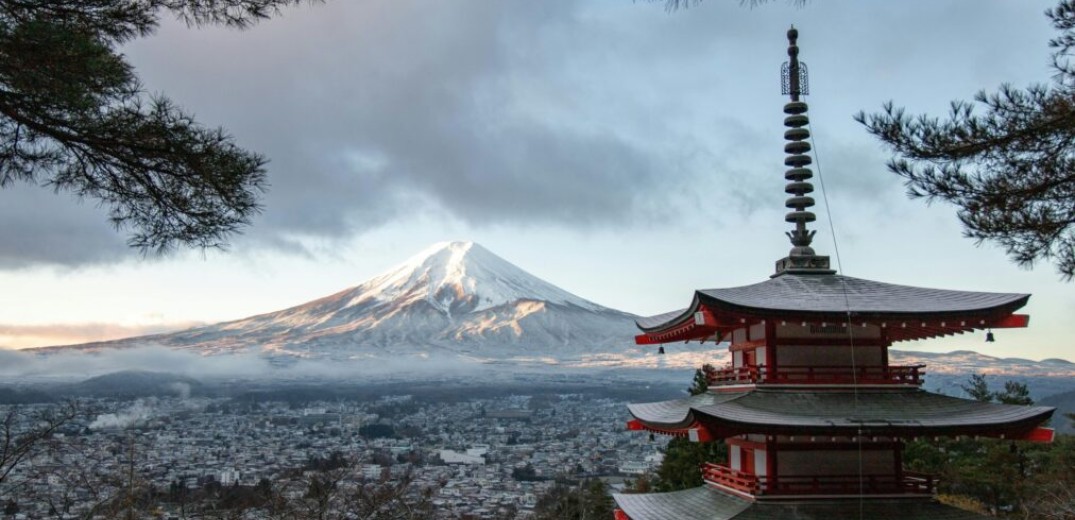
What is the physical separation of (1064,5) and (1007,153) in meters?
1.23

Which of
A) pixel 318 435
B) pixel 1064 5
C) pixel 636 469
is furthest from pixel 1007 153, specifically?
pixel 318 435

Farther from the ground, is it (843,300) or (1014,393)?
(843,300)

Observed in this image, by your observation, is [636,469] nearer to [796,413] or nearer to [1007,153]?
[796,413]

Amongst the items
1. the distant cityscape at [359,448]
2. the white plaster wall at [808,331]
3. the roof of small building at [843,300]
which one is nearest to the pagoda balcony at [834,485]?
the white plaster wall at [808,331]

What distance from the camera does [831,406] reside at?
10.5m

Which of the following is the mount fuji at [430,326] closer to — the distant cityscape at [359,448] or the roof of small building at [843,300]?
the distant cityscape at [359,448]

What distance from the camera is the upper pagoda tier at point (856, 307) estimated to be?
10.4 meters

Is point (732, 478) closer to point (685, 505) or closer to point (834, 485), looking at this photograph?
point (685, 505)

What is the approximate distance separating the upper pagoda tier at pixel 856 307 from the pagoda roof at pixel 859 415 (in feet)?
3.06

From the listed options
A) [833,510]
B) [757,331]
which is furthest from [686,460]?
[833,510]

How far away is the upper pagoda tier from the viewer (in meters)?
10.4

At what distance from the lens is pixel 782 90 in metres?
13.0

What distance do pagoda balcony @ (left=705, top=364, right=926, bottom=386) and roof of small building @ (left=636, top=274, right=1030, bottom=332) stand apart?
0.83 meters

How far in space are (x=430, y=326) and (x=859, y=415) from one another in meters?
85.4
